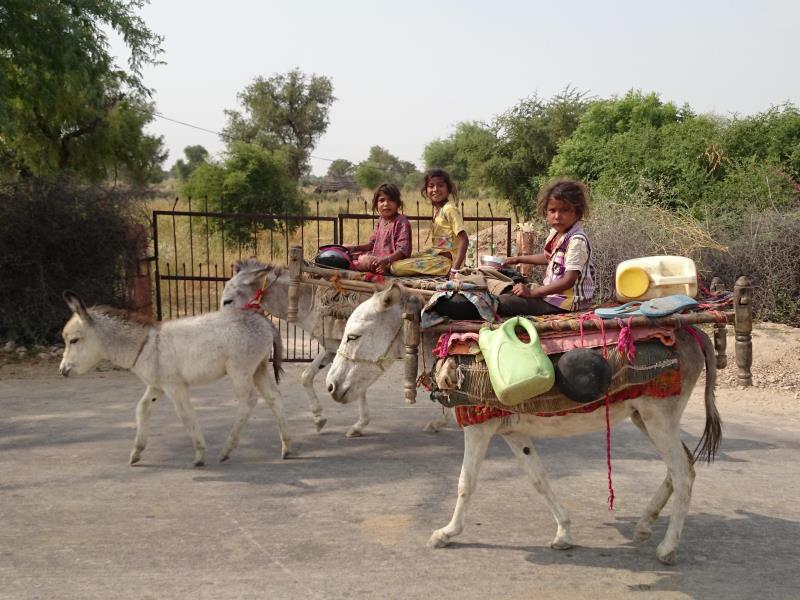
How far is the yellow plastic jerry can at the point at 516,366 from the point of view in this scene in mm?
3992


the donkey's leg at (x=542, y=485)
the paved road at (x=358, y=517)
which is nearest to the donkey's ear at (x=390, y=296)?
the donkey's leg at (x=542, y=485)

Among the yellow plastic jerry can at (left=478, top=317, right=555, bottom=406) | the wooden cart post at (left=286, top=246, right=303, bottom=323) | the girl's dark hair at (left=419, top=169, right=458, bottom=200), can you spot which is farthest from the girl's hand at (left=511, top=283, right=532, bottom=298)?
the girl's dark hair at (left=419, top=169, right=458, bottom=200)

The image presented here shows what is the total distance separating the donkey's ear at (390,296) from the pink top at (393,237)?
2183 millimetres

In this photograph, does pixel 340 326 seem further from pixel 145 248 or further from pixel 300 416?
pixel 145 248

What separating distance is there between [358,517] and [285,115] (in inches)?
1593

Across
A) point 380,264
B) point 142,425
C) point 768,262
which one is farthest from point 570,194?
point 768,262

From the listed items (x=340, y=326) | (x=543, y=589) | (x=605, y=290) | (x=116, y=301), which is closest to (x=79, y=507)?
(x=340, y=326)

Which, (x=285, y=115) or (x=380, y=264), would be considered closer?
(x=380, y=264)

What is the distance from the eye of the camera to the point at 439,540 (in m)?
4.60

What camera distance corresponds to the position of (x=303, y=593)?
4023 mm

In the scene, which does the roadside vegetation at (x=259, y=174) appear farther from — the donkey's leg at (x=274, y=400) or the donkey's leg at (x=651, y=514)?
the donkey's leg at (x=651, y=514)

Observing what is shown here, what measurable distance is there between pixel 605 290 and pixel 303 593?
31.1ft

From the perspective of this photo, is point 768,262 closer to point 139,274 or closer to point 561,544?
point 561,544

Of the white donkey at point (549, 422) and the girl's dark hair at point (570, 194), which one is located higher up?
the girl's dark hair at point (570, 194)
